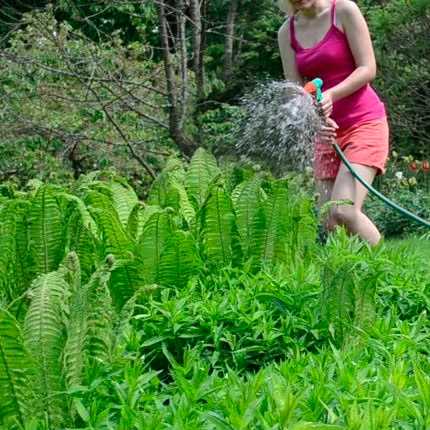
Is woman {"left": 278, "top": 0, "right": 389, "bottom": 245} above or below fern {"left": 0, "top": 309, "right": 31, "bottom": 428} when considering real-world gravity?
above

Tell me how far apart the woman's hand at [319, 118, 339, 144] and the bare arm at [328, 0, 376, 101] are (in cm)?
23

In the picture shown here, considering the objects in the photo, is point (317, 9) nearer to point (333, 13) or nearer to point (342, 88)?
point (333, 13)

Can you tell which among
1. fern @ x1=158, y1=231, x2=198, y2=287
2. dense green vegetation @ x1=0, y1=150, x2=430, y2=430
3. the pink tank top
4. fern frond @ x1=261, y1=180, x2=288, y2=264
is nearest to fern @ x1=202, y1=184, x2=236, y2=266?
dense green vegetation @ x1=0, y1=150, x2=430, y2=430

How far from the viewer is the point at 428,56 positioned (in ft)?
42.0

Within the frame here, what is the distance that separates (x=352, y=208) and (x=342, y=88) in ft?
2.01

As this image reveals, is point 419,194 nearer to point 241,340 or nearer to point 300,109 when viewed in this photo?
point 300,109

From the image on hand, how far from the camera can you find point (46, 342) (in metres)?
2.38

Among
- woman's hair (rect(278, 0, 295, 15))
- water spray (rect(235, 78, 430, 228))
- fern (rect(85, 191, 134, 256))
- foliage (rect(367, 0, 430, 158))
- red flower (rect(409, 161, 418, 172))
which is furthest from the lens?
foliage (rect(367, 0, 430, 158))

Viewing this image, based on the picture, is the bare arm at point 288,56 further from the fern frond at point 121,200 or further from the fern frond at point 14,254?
the fern frond at point 14,254

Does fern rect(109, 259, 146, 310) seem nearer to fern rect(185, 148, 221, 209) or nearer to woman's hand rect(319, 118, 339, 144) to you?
fern rect(185, 148, 221, 209)

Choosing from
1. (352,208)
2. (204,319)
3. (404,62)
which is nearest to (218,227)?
(204,319)

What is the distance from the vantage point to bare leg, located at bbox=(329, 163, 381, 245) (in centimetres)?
475

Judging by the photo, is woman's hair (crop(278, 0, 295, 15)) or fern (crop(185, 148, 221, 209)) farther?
woman's hair (crop(278, 0, 295, 15))

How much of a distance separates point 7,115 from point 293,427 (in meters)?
8.01
